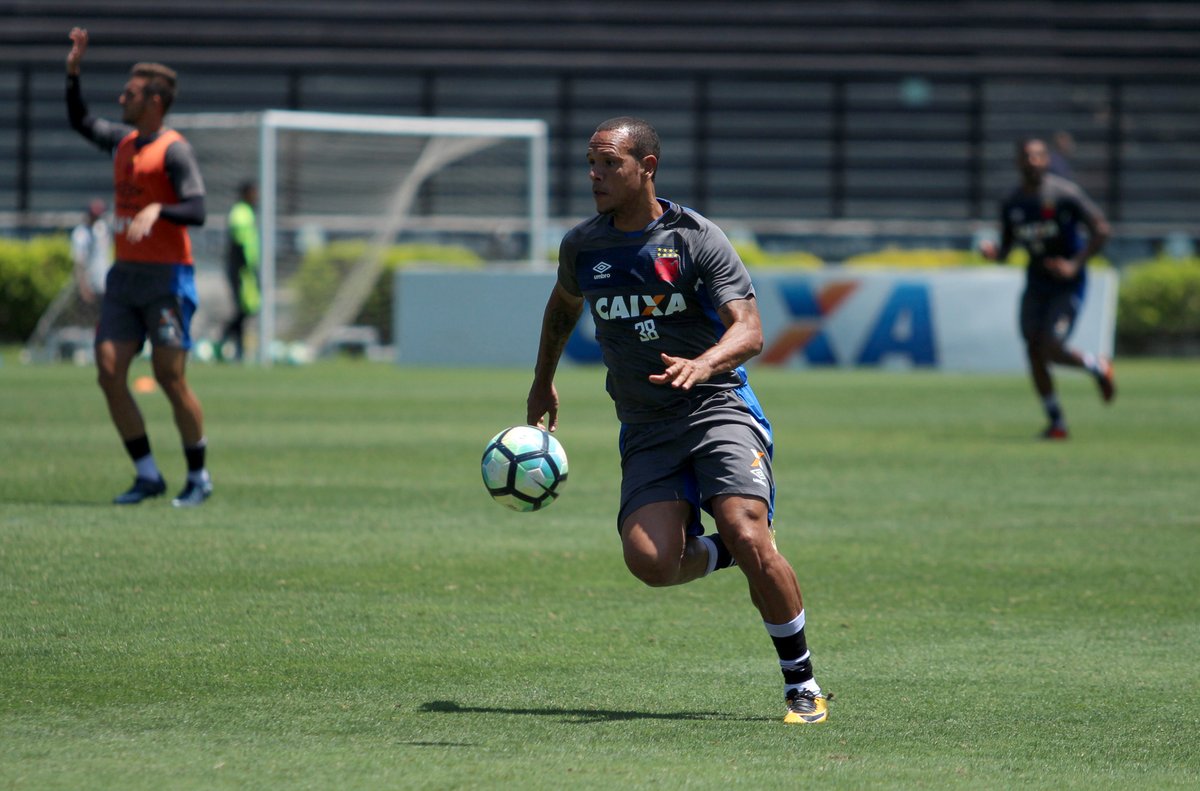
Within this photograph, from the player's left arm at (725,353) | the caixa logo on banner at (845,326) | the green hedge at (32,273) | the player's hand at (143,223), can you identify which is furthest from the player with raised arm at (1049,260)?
the green hedge at (32,273)

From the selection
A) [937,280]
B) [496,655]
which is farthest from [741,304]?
[937,280]

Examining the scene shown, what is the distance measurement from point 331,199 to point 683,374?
24.3 meters

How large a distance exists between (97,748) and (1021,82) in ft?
110

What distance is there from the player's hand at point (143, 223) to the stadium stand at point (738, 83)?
2557 cm

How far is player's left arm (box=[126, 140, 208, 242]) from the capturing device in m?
9.73

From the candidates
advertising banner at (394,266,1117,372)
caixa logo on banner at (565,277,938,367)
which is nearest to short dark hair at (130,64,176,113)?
advertising banner at (394,266,1117,372)

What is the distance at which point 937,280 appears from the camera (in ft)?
79.4

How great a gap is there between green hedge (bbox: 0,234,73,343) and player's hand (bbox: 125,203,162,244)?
20154 mm

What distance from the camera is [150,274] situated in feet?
32.8

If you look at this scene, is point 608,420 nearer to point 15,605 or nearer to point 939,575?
point 939,575

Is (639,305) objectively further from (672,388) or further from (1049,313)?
(1049,313)

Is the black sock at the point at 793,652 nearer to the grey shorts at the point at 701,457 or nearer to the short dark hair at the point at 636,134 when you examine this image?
the grey shorts at the point at 701,457

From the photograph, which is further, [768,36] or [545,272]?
[768,36]

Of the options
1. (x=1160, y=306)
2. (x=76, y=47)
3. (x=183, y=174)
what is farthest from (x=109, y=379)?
(x=1160, y=306)
